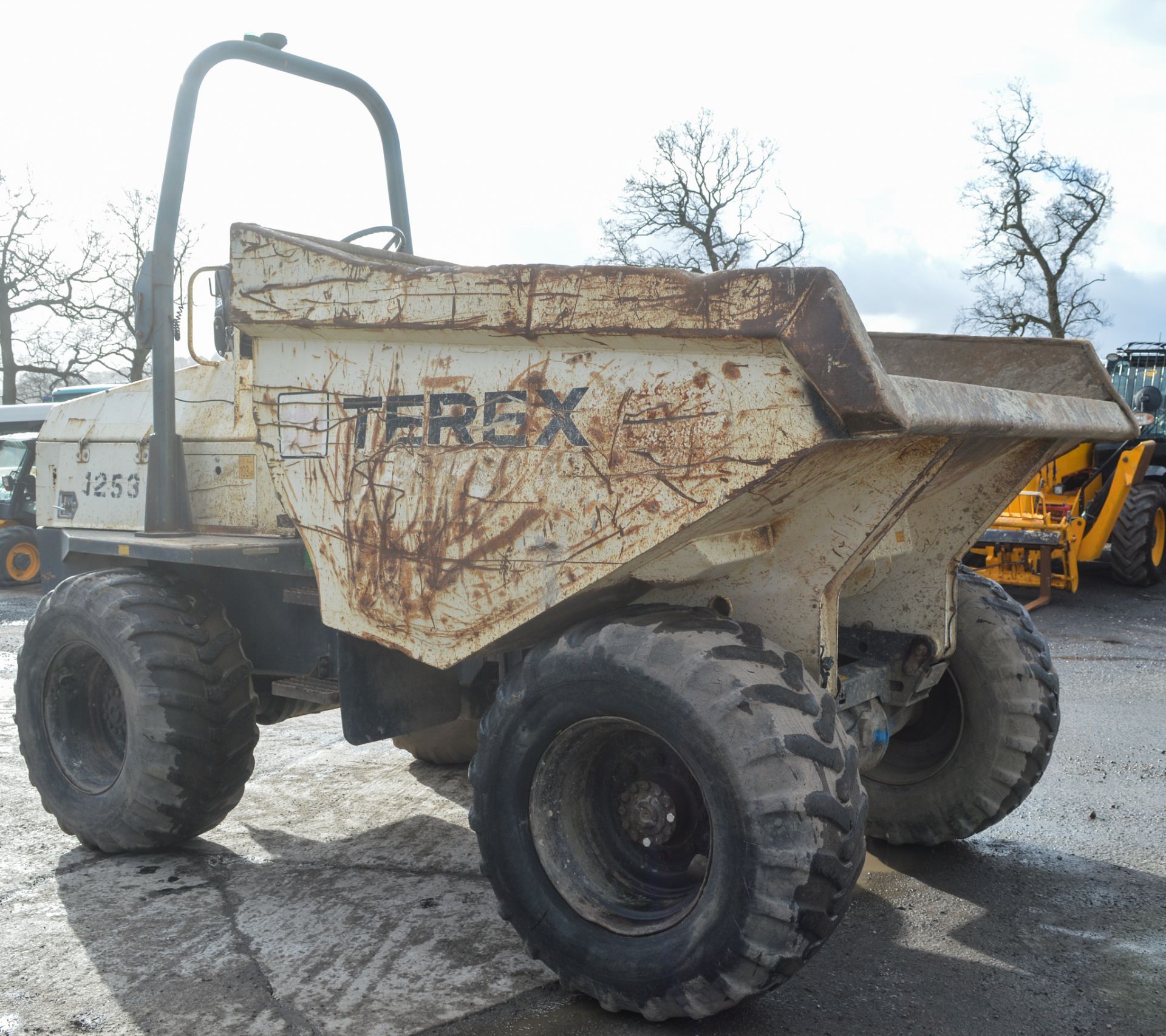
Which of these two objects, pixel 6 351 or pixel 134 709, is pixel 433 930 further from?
pixel 6 351

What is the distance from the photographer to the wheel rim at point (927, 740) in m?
4.06

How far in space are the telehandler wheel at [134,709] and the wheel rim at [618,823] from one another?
146 cm

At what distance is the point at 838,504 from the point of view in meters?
3.08

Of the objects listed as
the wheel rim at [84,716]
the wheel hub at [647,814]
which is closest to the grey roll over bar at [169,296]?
the wheel rim at [84,716]

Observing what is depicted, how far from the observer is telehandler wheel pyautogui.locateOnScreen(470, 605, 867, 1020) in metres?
2.58

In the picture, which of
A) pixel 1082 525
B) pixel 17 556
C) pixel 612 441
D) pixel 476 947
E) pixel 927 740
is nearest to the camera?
pixel 612 441

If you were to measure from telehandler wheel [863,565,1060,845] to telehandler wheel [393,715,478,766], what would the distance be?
1.72 m

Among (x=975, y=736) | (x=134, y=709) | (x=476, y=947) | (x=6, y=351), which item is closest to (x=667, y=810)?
(x=476, y=947)

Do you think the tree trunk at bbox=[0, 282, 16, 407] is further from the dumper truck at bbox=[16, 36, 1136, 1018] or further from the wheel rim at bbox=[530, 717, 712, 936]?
the wheel rim at bbox=[530, 717, 712, 936]

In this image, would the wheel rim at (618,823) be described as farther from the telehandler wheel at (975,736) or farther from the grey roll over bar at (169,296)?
the grey roll over bar at (169,296)

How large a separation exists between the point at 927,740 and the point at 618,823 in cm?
154

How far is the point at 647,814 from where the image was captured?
3033mm

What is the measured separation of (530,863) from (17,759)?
3.51 meters

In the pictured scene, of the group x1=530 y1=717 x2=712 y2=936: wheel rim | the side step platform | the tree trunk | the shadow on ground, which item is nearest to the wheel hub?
x1=530 y1=717 x2=712 y2=936: wheel rim
